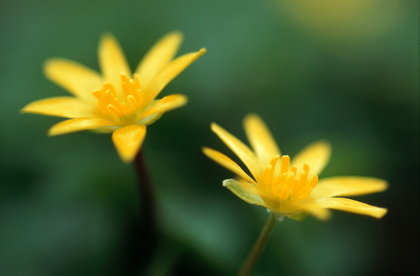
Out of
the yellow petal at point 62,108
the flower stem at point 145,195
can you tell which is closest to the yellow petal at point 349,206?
the flower stem at point 145,195

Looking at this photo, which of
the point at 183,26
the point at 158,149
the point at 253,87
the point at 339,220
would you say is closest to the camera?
the point at 339,220

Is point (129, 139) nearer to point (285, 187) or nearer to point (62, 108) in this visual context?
point (62, 108)

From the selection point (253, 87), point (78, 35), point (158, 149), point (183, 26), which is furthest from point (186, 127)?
point (78, 35)

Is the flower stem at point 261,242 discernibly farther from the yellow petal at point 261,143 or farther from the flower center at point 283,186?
the yellow petal at point 261,143

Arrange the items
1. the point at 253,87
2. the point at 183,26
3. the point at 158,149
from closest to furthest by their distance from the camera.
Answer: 1. the point at 158,149
2. the point at 253,87
3. the point at 183,26

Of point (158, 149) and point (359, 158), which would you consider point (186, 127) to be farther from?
point (359, 158)

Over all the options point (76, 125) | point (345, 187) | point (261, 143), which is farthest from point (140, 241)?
point (345, 187)
